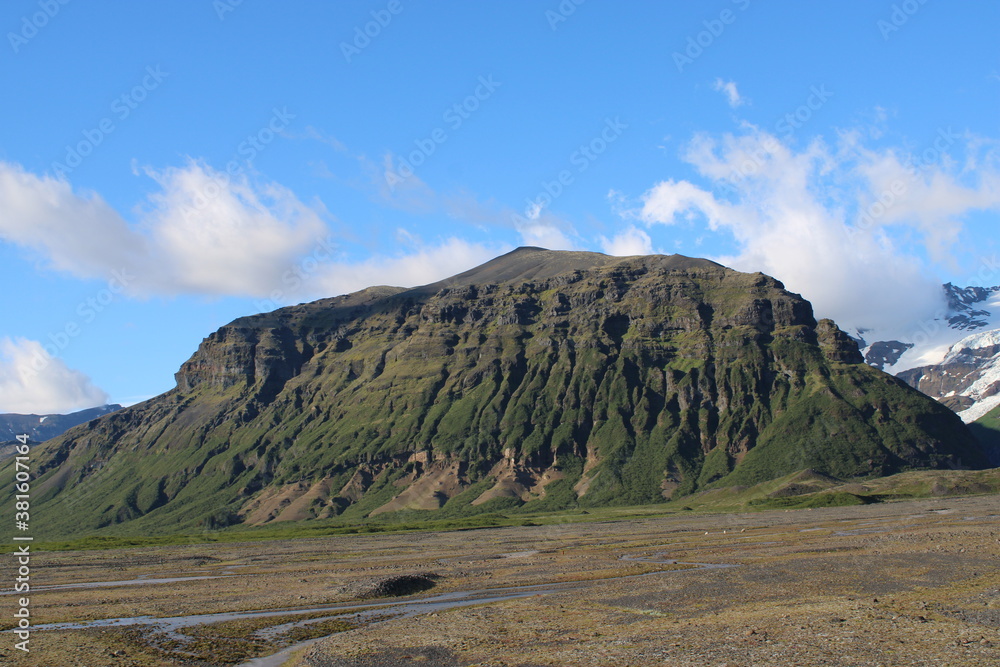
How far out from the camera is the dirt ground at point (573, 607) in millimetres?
47781

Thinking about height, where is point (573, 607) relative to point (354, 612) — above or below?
below

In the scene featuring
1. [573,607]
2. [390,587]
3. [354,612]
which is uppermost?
[390,587]

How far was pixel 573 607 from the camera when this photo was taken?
65938 mm

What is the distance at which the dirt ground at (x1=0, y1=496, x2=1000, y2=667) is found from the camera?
157 ft

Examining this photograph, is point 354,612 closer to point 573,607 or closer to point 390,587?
point 390,587

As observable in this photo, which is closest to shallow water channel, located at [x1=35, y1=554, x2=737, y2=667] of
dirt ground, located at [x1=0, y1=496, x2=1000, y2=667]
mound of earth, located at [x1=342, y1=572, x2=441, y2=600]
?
dirt ground, located at [x1=0, y1=496, x2=1000, y2=667]

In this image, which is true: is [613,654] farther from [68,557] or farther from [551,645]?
[68,557]

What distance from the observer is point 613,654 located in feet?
156

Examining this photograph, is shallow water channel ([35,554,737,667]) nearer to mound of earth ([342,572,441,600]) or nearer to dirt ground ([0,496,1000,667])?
dirt ground ([0,496,1000,667])

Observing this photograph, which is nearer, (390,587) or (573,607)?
(573,607)

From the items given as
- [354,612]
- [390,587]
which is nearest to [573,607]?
[354,612]

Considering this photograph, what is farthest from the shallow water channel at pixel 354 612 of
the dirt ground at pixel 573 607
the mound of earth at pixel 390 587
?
the mound of earth at pixel 390 587

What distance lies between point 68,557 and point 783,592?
466 ft

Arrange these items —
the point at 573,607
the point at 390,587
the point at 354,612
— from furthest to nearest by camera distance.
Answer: the point at 390,587 → the point at 354,612 → the point at 573,607
